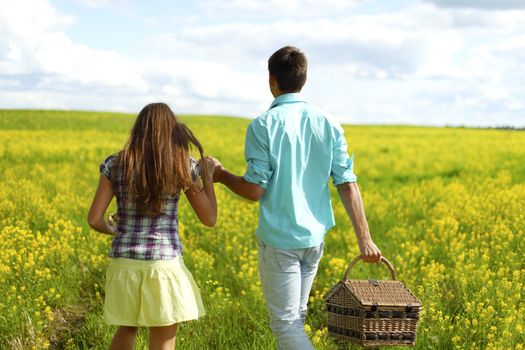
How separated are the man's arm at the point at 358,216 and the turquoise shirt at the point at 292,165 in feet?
0.57

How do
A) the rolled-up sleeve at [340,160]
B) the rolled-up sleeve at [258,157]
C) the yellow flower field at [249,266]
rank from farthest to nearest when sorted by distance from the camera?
the yellow flower field at [249,266] → the rolled-up sleeve at [340,160] → the rolled-up sleeve at [258,157]

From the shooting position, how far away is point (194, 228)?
8922mm

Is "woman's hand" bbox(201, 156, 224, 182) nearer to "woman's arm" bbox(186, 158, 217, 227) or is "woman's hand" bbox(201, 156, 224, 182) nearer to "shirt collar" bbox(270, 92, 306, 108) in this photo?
"woman's arm" bbox(186, 158, 217, 227)

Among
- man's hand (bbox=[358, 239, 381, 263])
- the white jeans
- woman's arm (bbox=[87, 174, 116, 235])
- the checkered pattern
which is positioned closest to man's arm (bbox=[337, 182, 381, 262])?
man's hand (bbox=[358, 239, 381, 263])

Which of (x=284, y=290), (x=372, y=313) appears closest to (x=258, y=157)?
(x=284, y=290)

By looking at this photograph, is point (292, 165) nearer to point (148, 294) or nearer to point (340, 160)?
point (340, 160)

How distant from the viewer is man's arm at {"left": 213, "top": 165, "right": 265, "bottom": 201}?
4.07 metres

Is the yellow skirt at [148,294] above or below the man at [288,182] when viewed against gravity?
below

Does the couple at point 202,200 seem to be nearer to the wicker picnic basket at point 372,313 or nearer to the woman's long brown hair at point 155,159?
the woman's long brown hair at point 155,159

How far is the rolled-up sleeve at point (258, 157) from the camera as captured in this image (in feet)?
13.3

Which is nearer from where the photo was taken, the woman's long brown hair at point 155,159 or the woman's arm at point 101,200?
the woman's long brown hair at point 155,159

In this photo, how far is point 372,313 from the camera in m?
4.27

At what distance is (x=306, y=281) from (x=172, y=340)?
0.82 metres

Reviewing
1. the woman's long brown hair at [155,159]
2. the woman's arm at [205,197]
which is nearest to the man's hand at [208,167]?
the woman's arm at [205,197]
